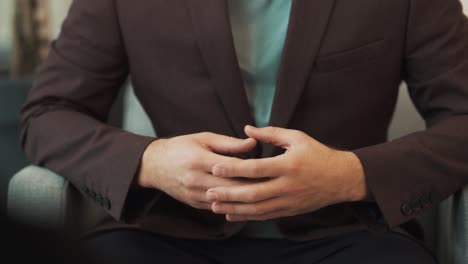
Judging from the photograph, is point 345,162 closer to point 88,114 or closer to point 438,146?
point 438,146

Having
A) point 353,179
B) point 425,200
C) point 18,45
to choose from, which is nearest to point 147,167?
point 353,179

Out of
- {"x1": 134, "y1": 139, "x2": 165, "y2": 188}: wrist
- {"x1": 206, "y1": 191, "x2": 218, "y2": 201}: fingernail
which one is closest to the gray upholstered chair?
{"x1": 134, "y1": 139, "x2": 165, "y2": 188}: wrist

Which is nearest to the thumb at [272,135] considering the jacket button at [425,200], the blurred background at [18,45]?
the jacket button at [425,200]

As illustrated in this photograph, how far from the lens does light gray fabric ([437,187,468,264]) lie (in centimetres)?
100

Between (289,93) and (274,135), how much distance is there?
144 mm

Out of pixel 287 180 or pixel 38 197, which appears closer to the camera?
pixel 287 180

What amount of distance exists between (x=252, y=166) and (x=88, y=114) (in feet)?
1.41

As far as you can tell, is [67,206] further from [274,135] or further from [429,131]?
[429,131]

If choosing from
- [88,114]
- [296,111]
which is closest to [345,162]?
[296,111]

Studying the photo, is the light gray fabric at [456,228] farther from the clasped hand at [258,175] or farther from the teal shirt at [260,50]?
the teal shirt at [260,50]

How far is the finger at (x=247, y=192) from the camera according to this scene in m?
0.88

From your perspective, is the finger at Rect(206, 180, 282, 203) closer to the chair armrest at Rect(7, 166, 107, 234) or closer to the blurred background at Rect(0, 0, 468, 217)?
the chair armrest at Rect(7, 166, 107, 234)

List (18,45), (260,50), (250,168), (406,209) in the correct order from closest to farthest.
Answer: (250,168), (406,209), (260,50), (18,45)

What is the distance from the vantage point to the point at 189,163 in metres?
0.91
